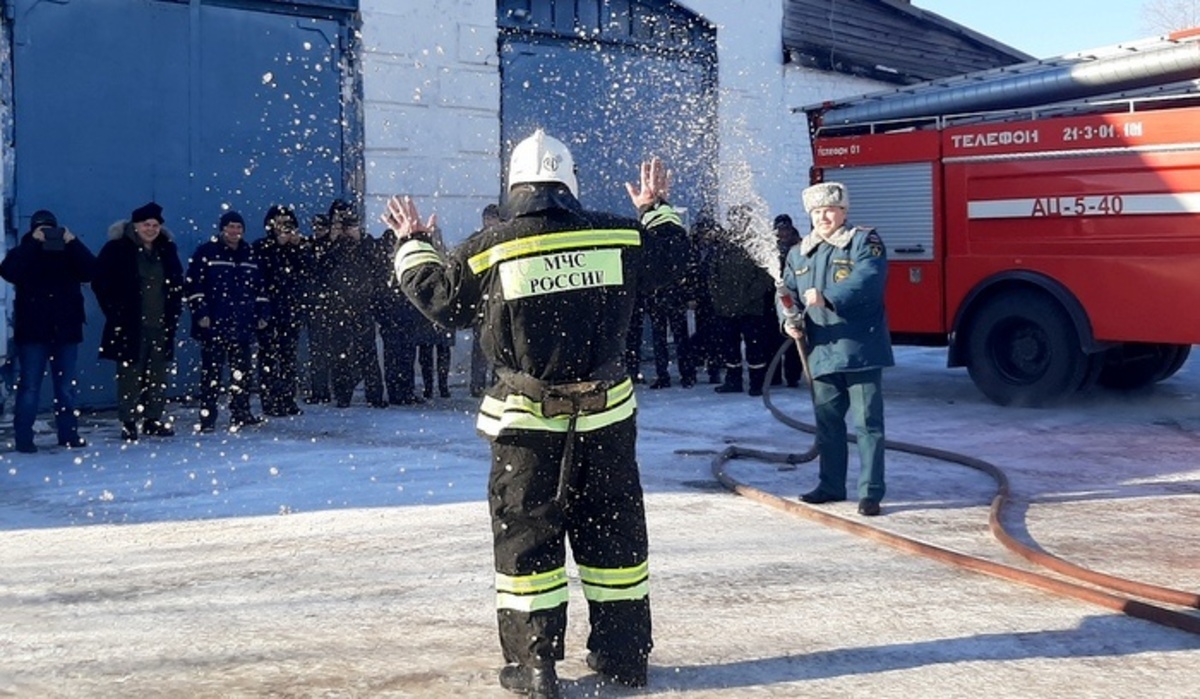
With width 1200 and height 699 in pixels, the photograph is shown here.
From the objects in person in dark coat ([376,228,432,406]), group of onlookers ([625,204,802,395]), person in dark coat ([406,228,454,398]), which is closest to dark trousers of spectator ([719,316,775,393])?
group of onlookers ([625,204,802,395])

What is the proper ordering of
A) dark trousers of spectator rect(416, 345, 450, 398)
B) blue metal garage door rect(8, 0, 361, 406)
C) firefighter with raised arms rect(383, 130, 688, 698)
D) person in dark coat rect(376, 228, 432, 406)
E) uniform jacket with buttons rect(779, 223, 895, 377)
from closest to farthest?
firefighter with raised arms rect(383, 130, 688, 698) → uniform jacket with buttons rect(779, 223, 895, 377) → blue metal garage door rect(8, 0, 361, 406) → person in dark coat rect(376, 228, 432, 406) → dark trousers of spectator rect(416, 345, 450, 398)

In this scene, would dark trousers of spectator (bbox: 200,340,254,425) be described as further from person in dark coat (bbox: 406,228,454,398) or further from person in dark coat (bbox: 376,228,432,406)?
person in dark coat (bbox: 406,228,454,398)

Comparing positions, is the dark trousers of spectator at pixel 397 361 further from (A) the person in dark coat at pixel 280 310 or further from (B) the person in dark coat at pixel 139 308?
(B) the person in dark coat at pixel 139 308

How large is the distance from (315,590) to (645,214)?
2181 mm

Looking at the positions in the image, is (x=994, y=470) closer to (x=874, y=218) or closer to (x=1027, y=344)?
(x=1027, y=344)

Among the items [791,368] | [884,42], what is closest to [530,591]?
[791,368]

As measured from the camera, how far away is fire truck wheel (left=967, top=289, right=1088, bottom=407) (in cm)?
1154

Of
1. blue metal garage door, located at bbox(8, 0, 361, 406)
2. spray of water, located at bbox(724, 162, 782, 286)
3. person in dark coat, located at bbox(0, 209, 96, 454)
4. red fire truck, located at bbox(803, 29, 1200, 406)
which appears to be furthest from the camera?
spray of water, located at bbox(724, 162, 782, 286)

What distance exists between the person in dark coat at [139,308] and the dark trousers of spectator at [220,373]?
350 millimetres

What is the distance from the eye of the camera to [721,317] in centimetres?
1330

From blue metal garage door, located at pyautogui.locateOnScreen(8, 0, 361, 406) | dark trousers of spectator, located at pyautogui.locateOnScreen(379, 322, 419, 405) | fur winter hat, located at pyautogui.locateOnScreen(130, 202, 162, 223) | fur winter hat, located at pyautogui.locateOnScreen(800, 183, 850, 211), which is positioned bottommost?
dark trousers of spectator, located at pyautogui.locateOnScreen(379, 322, 419, 405)

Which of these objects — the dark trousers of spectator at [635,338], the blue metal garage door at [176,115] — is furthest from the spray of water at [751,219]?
the blue metal garage door at [176,115]

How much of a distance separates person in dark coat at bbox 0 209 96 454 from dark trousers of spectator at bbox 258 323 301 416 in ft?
6.15

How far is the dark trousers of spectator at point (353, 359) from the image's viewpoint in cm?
1245
